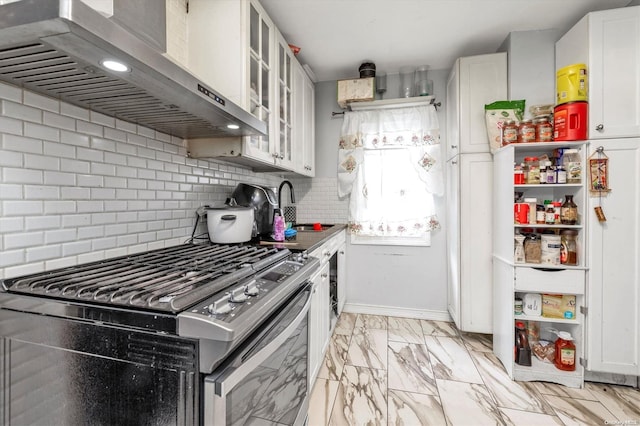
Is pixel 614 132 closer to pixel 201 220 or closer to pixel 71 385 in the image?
pixel 201 220

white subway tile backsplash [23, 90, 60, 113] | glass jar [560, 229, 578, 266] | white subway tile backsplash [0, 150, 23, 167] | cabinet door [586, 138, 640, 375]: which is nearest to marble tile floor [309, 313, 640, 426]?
cabinet door [586, 138, 640, 375]

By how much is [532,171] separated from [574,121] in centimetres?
38

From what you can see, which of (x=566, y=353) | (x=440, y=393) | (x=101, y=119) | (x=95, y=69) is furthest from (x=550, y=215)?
(x=101, y=119)

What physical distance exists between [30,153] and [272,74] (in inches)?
54.3

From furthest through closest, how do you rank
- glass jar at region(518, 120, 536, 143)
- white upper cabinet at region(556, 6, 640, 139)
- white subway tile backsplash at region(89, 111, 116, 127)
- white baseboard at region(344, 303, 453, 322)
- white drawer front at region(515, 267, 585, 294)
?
1. white baseboard at region(344, 303, 453, 322)
2. glass jar at region(518, 120, 536, 143)
3. white drawer front at region(515, 267, 585, 294)
4. white upper cabinet at region(556, 6, 640, 139)
5. white subway tile backsplash at region(89, 111, 116, 127)

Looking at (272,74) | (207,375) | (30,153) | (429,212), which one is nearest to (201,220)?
(30,153)

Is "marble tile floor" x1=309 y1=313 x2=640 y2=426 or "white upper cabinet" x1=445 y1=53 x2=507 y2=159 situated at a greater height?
"white upper cabinet" x1=445 y1=53 x2=507 y2=159

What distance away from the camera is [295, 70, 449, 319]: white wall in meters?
2.86

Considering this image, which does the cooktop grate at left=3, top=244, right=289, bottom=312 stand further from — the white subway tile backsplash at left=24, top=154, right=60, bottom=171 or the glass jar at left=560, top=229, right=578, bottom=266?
the glass jar at left=560, top=229, right=578, bottom=266

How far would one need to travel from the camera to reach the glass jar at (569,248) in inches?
75.5

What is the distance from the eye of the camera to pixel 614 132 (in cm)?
179

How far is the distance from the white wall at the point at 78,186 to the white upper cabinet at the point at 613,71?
255cm

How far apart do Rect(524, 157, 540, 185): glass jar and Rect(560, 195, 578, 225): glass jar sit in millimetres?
231

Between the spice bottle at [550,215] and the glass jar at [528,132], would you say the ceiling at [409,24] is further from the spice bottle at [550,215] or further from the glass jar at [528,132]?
the spice bottle at [550,215]
